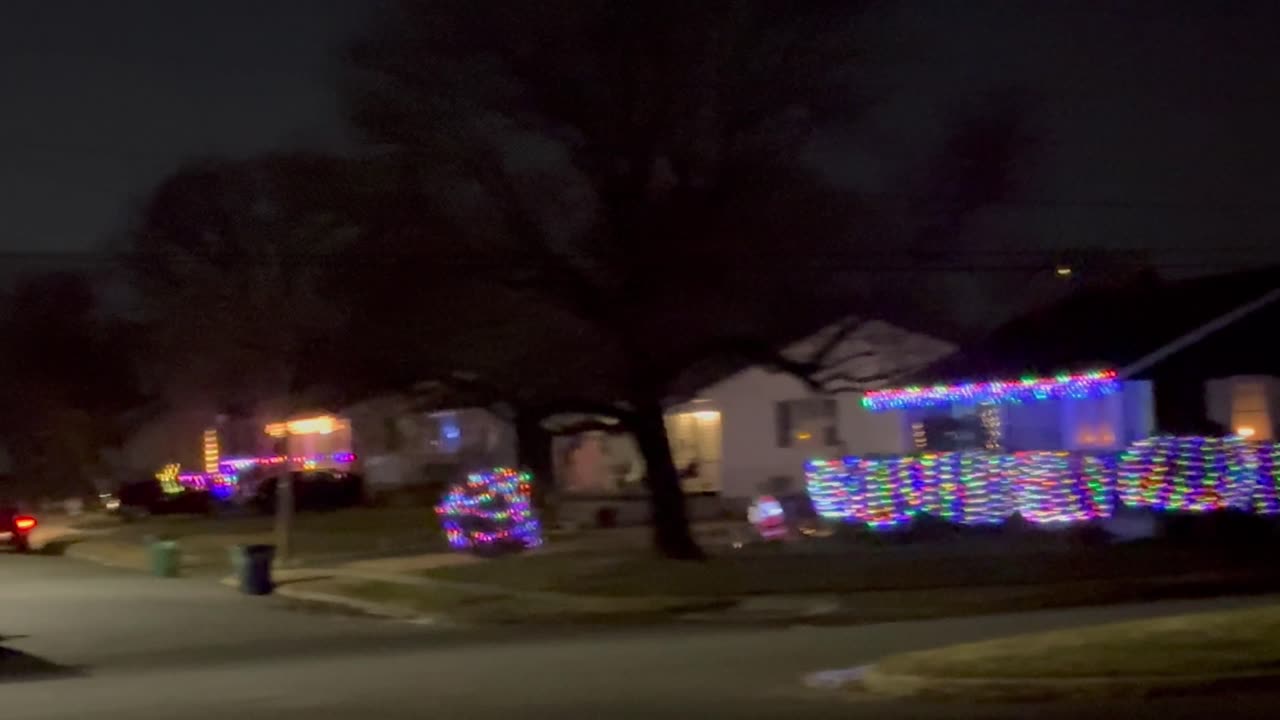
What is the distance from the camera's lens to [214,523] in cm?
5009

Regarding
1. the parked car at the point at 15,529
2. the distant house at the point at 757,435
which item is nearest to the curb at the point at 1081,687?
the distant house at the point at 757,435

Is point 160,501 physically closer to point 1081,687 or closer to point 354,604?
point 354,604

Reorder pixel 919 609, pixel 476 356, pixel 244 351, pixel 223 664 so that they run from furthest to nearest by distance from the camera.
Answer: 1. pixel 244 351
2. pixel 476 356
3. pixel 919 609
4. pixel 223 664

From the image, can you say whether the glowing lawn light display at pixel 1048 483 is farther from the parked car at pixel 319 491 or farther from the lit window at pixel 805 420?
the parked car at pixel 319 491

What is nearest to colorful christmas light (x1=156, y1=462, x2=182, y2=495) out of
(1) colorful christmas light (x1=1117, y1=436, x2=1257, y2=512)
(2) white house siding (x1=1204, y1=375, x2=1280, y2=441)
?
(2) white house siding (x1=1204, y1=375, x2=1280, y2=441)

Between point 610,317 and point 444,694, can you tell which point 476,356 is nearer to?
point 610,317

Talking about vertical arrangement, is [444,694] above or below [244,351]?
below

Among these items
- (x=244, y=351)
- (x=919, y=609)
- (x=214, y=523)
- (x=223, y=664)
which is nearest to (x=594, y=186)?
(x=919, y=609)

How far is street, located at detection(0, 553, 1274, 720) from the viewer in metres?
14.5

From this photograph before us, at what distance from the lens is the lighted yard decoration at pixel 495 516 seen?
112ft

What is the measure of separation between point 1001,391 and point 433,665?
18.1m

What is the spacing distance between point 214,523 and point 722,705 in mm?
37916

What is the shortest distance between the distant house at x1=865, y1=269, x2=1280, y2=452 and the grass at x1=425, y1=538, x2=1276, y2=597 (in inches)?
157

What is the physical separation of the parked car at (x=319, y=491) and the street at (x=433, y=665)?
25350mm
